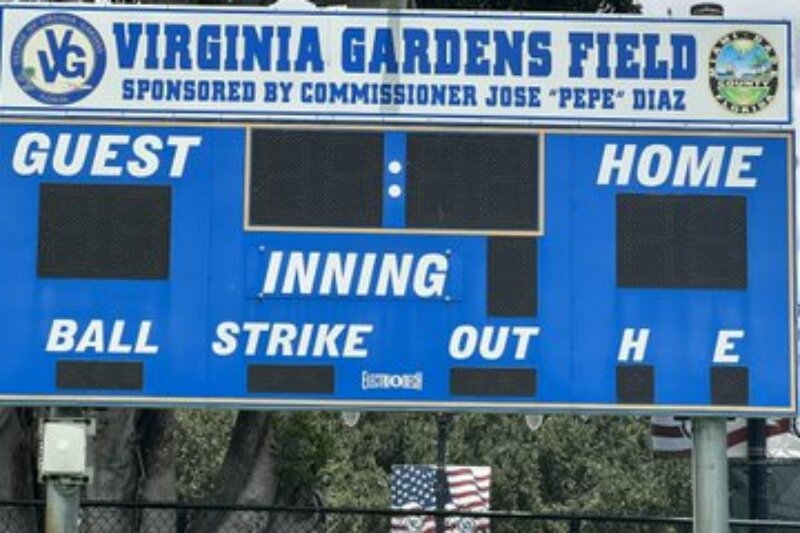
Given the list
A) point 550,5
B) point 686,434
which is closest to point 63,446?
point 686,434

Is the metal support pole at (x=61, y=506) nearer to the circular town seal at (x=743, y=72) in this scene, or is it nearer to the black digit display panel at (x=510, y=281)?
the black digit display panel at (x=510, y=281)

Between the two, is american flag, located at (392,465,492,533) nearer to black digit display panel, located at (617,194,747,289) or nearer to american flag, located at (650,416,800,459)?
american flag, located at (650,416,800,459)

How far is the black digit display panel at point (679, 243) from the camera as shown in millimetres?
10398

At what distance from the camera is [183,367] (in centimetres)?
1038

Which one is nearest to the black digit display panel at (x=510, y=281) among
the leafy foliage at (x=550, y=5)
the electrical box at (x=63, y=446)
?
the electrical box at (x=63, y=446)

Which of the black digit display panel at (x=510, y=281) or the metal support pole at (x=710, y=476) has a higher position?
the black digit display panel at (x=510, y=281)

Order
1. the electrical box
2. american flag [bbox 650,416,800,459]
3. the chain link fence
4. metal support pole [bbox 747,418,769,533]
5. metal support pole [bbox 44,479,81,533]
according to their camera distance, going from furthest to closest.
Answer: american flag [bbox 650,416,800,459] → metal support pole [bbox 747,418,769,533] → the chain link fence → metal support pole [bbox 44,479,81,533] → the electrical box

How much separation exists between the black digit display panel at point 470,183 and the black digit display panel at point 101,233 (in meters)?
1.61

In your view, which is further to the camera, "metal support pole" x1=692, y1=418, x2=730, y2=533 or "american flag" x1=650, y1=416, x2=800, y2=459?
"american flag" x1=650, y1=416, x2=800, y2=459

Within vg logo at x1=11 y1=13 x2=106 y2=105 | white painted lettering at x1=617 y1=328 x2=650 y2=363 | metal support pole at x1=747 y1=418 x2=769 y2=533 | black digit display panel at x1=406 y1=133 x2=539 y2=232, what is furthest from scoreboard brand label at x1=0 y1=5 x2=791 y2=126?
metal support pole at x1=747 y1=418 x2=769 y2=533

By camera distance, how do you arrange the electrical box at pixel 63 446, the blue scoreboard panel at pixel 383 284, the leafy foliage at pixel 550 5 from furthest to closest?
the leafy foliage at pixel 550 5
the electrical box at pixel 63 446
the blue scoreboard panel at pixel 383 284

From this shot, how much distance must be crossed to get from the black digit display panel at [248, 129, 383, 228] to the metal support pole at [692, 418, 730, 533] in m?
2.50

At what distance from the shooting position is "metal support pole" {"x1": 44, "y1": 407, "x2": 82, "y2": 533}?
10586 millimetres

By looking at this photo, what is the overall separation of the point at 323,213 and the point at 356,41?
115 cm
